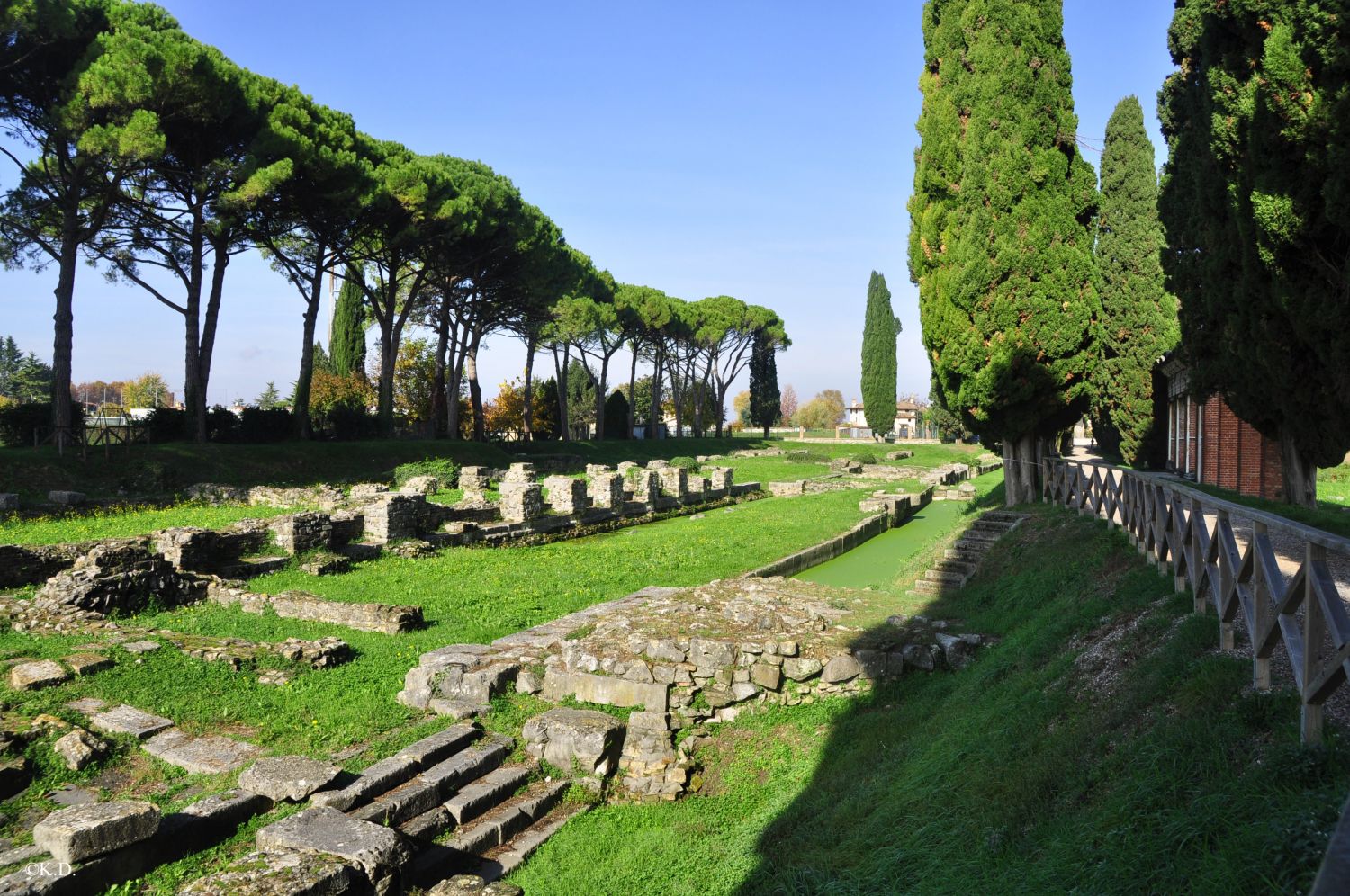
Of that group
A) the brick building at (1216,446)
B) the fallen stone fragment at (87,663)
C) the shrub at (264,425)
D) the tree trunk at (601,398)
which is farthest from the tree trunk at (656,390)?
the fallen stone fragment at (87,663)

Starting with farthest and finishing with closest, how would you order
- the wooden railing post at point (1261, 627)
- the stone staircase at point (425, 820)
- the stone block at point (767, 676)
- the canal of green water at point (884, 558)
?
the canal of green water at point (884, 558) → the stone block at point (767, 676) → the stone staircase at point (425, 820) → the wooden railing post at point (1261, 627)

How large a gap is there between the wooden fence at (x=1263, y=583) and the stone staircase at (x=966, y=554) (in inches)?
202

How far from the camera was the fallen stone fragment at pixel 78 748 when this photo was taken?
19.0 ft

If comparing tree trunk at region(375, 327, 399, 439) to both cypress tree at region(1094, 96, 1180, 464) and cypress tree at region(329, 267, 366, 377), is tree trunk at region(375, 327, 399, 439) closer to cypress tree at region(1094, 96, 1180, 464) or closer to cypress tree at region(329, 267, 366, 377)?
cypress tree at region(329, 267, 366, 377)

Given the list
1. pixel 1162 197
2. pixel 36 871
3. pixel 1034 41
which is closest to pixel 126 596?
pixel 36 871

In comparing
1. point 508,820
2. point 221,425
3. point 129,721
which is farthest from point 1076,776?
point 221,425

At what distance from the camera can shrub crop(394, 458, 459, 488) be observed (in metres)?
25.4

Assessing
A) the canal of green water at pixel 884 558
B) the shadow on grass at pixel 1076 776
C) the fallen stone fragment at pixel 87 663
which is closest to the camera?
the shadow on grass at pixel 1076 776

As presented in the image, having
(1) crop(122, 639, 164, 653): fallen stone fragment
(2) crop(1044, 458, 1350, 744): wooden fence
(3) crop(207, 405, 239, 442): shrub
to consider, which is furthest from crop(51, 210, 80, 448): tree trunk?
(2) crop(1044, 458, 1350, 744): wooden fence

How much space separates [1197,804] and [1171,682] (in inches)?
54.9

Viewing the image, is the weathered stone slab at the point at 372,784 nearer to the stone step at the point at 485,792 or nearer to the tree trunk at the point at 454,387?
the stone step at the point at 485,792

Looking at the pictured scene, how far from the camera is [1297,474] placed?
11.9 meters

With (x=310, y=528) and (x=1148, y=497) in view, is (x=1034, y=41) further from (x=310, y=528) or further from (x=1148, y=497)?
(x=310, y=528)

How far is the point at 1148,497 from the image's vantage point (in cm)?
820
